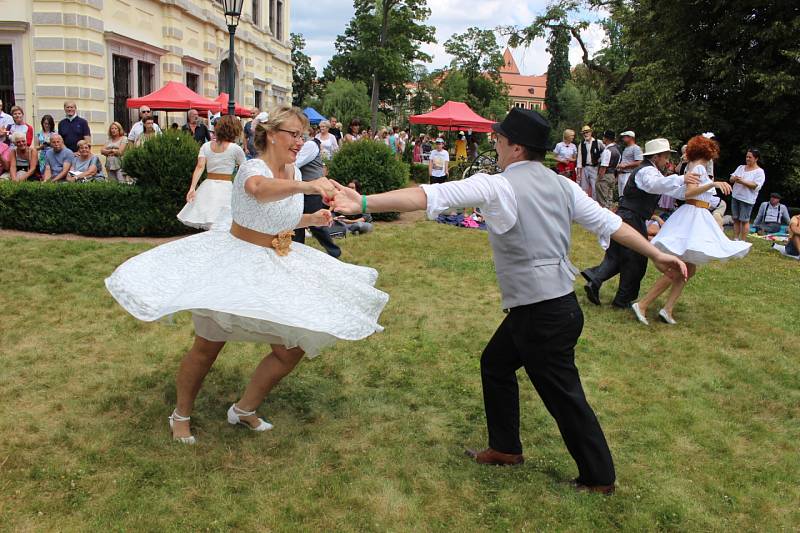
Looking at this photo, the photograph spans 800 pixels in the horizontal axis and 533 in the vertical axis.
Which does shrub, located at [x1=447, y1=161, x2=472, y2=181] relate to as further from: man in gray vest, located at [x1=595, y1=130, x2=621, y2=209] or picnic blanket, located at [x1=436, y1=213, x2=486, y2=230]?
picnic blanket, located at [x1=436, y1=213, x2=486, y2=230]

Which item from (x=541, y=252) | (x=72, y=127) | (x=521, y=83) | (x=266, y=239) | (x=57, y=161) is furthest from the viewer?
(x=521, y=83)

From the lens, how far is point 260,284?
3.66 metres

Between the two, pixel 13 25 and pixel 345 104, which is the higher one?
pixel 345 104

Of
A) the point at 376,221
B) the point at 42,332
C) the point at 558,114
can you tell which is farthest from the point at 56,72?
the point at 558,114

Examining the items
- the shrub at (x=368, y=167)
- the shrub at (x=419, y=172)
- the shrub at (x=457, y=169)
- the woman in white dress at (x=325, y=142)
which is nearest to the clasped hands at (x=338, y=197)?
the woman in white dress at (x=325, y=142)

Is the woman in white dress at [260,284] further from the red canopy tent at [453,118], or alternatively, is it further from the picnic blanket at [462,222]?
the red canopy tent at [453,118]

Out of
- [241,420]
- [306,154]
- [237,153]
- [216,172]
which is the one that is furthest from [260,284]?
[216,172]

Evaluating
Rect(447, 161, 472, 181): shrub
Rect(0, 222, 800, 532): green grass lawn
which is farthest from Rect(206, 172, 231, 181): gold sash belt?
Rect(447, 161, 472, 181): shrub

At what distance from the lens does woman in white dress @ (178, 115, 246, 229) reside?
825 cm

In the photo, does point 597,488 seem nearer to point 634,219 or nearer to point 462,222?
point 634,219

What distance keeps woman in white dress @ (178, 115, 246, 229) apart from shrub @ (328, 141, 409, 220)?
481 centimetres

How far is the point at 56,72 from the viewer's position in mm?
16078

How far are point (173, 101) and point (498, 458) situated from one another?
1502cm

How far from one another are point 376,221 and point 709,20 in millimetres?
13165
